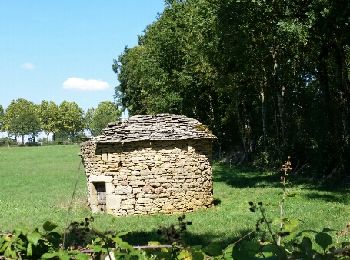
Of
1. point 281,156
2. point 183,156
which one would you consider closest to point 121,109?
point 281,156

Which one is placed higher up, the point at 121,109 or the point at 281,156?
the point at 121,109

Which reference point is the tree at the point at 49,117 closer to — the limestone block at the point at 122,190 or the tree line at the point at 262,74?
the tree line at the point at 262,74

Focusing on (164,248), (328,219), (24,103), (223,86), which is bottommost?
(328,219)

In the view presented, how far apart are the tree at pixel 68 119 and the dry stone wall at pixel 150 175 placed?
11199 cm

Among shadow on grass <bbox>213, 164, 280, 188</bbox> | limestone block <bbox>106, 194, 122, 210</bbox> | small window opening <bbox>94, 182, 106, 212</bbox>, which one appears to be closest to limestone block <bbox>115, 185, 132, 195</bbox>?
limestone block <bbox>106, 194, 122, 210</bbox>

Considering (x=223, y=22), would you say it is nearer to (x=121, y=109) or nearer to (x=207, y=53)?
(x=207, y=53)

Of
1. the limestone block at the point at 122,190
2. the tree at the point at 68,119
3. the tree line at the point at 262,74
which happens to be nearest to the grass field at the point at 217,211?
the limestone block at the point at 122,190

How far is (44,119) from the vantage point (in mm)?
127312

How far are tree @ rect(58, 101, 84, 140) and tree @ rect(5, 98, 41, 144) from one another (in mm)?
6322

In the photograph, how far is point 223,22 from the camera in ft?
69.2

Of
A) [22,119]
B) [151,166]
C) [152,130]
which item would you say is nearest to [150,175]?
[151,166]

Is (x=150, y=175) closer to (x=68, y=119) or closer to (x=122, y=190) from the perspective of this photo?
(x=122, y=190)

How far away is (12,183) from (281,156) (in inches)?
668

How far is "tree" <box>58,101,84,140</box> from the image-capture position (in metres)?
127
